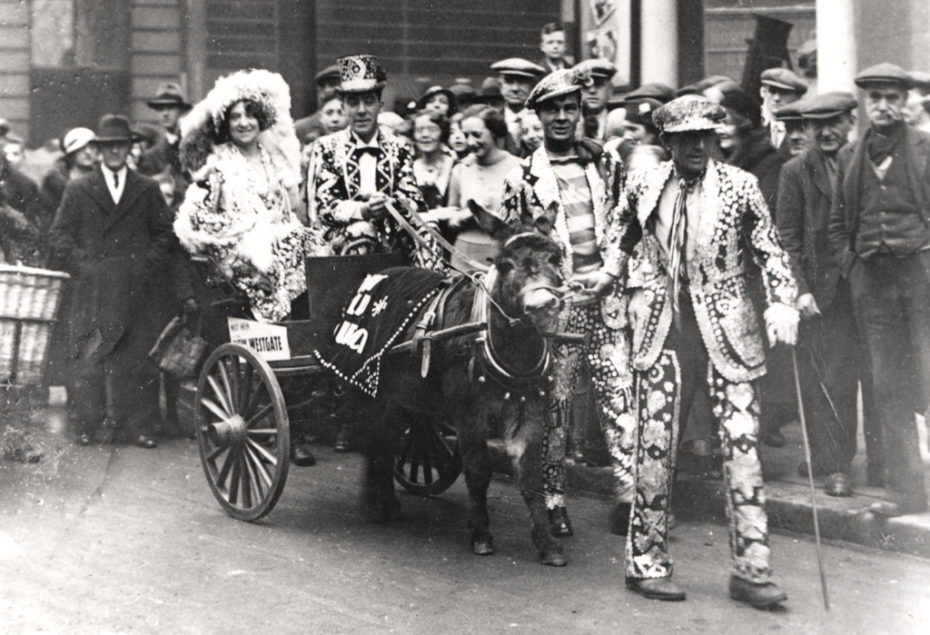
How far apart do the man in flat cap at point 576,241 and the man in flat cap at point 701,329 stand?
100 cm

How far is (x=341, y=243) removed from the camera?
25.7 feet

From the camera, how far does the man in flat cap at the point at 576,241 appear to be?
7.00 metres

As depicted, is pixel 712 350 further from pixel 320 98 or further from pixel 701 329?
pixel 320 98

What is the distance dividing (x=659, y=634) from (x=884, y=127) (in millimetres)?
3209

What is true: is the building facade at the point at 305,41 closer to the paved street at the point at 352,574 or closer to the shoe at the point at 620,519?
the paved street at the point at 352,574

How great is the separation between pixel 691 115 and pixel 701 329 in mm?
926

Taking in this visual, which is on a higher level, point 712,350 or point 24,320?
point 24,320

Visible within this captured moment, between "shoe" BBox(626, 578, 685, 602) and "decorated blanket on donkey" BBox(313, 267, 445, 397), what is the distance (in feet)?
6.04

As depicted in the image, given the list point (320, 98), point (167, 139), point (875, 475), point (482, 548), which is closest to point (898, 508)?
point (875, 475)

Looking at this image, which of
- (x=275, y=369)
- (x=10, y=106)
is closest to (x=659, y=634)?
(x=275, y=369)

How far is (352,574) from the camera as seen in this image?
6.35m

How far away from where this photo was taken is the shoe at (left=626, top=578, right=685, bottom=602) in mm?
5805

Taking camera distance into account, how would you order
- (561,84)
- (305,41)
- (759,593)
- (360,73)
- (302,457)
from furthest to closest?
1. (305,41)
2. (302,457)
3. (360,73)
4. (561,84)
5. (759,593)

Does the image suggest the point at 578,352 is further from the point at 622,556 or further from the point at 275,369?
the point at 275,369
